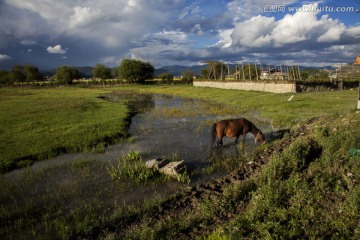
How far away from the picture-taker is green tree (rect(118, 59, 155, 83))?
102m

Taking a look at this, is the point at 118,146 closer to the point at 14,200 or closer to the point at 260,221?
the point at 14,200

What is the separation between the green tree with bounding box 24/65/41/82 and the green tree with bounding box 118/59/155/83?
193 feet

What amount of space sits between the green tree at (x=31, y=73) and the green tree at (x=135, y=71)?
58926 millimetres

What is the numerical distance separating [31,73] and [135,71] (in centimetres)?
6804

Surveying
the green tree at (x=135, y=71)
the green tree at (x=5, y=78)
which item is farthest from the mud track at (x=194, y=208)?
the green tree at (x=5, y=78)

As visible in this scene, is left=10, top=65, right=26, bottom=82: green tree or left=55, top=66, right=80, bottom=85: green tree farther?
left=10, top=65, right=26, bottom=82: green tree

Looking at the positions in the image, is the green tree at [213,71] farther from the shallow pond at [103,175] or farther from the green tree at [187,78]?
the shallow pond at [103,175]

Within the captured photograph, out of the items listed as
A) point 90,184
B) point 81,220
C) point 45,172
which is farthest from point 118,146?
point 81,220

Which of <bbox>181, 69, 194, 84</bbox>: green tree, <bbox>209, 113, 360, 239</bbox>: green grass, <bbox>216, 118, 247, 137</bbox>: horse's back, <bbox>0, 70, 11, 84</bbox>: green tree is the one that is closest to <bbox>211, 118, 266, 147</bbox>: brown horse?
<bbox>216, 118, 247, 137</bbox>: horse's back

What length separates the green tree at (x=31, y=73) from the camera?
13325 cm

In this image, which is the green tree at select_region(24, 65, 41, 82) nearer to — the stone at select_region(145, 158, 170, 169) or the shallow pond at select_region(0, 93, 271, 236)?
the shallow pond at select_region(0, 93, 271, 236)

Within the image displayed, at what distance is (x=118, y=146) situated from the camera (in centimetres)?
1569

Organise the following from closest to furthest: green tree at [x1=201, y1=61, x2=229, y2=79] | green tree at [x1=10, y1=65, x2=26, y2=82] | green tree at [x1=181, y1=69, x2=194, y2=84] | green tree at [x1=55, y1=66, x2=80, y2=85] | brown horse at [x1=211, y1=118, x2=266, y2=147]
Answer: brown horse at [x1=211, y1=118, x2=266, y2=147]
green tree at [x1=201, y1=61, x2=229, y2=79]
green tree at [x1=181, y1=69, x2=194, y2=84]
green tree at [x1=55, y1=66, x2=80, y2=85]
green tree at [x1=10, y1=65, x2=26, y2=82]

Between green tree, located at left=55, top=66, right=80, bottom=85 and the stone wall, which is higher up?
green tree, located at left=55, top=66, right=80, bottom=85
